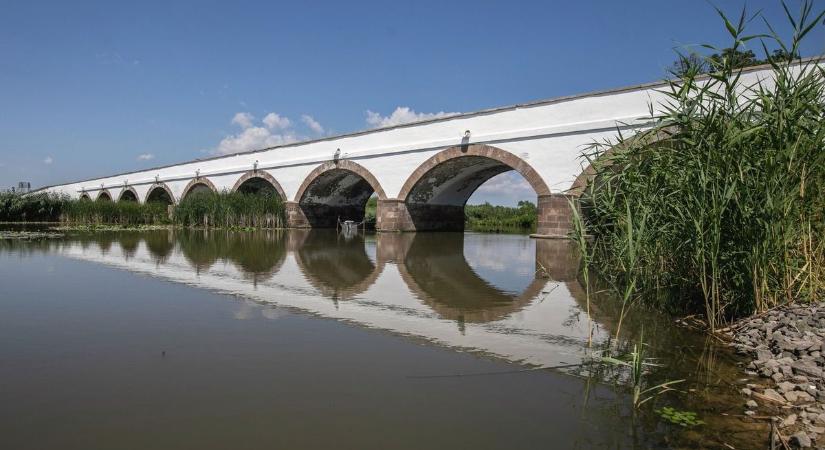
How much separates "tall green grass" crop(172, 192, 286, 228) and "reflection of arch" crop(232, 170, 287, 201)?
2.38ft

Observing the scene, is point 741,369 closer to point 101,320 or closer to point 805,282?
point 805,282

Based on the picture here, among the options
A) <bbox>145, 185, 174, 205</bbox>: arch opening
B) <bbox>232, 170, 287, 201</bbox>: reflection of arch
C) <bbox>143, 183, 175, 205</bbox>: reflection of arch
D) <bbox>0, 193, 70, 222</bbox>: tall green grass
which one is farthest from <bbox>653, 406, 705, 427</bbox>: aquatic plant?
<bbox>145, 185, 174, 205</bbox>: arch opening

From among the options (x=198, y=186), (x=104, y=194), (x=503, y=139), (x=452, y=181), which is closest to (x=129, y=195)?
(x=104, y=194)

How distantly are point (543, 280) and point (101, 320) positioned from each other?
17.9ft

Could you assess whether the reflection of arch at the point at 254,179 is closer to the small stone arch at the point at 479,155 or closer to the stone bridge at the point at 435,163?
the stone bridge at the point at 435,163

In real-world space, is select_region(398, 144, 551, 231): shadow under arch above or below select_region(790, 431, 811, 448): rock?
above

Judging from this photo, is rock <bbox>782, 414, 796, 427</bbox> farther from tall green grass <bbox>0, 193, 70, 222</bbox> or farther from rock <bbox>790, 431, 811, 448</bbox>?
tall green grass <bbox>0, 193, 70, 222</bbox>

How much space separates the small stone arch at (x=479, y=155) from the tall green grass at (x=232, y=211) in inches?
281

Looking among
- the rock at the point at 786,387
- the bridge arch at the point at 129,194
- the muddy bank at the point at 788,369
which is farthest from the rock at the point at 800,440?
the bridge arch at the point at 129,194

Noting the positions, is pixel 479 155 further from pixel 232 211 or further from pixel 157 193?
pixel 157 193

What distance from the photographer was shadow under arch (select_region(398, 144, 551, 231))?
16.3 m

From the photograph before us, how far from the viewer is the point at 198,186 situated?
3134 centimetres

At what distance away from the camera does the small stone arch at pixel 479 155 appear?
15.7 meters

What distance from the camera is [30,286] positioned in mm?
5926
